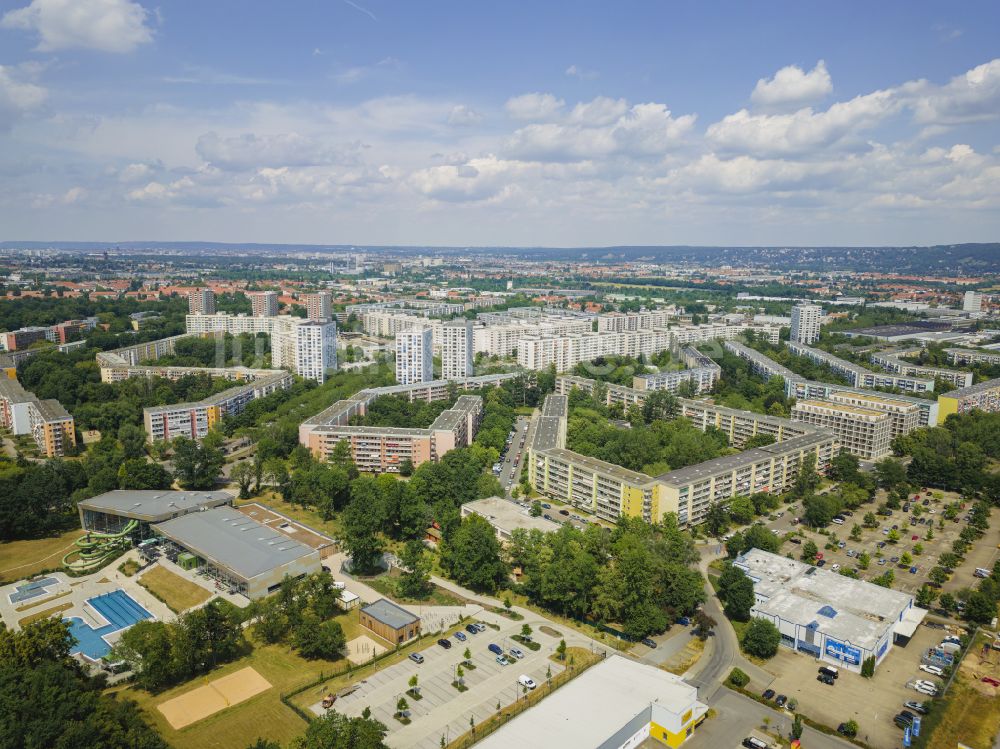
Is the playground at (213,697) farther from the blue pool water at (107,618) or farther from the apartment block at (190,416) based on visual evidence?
the apartment block at (190,416)

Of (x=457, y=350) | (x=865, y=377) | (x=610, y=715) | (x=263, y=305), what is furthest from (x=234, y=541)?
(x=263, y=305)

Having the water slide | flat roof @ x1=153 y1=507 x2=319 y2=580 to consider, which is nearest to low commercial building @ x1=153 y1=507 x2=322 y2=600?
flat roof @ x1=153 y1=507 x2=319 y2=580

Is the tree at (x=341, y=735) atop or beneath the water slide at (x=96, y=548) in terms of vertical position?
atop

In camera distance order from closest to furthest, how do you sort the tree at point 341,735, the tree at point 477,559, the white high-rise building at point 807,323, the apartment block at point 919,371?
the tree at point 341,735 → the tree at point 477,559 → the apartment block at point 919,371 → the white high-rise building at point 807,323

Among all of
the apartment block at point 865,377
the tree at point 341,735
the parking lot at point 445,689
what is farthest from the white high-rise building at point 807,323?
the tree at point 341,735

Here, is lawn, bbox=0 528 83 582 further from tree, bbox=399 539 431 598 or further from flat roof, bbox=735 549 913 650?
flat roof, bbox=735 549 913 650

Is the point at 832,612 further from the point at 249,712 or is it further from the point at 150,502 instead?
the point at 150,502

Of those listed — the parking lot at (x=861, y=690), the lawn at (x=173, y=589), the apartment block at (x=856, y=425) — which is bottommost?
the lawn at (x=173, y=589)
